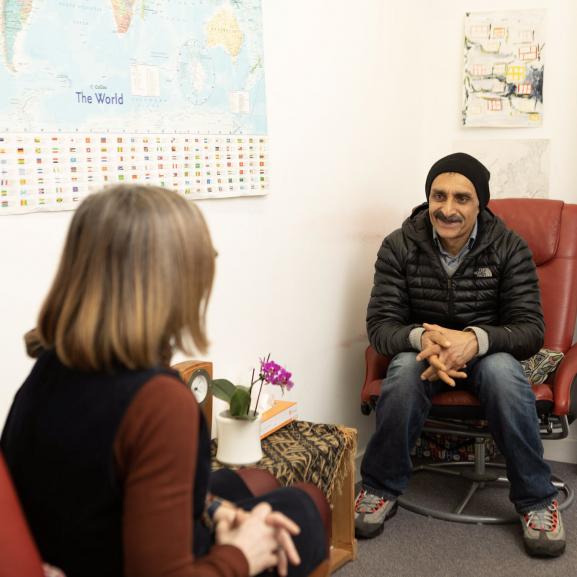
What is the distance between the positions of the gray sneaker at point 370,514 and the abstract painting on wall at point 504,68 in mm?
1613

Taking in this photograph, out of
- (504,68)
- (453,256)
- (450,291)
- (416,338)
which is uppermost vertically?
(504,68)

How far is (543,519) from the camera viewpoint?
2559mm

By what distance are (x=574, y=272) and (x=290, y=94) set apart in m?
1.20

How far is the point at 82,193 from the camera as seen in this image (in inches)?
Result: 78.5

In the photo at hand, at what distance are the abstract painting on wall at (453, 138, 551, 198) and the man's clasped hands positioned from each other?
0.96 m

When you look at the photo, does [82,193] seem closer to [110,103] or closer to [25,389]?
[110,103]

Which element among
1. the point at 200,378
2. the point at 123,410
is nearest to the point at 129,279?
the point at 123,410

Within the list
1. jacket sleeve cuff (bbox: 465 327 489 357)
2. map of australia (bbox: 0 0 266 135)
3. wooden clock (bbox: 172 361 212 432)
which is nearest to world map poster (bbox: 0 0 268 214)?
map of australia (bbox: 0 0 266 135)

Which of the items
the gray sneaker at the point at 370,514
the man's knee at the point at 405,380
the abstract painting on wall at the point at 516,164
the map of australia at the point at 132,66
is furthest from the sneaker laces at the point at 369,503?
the abstract painting on wall at the point at 516,164

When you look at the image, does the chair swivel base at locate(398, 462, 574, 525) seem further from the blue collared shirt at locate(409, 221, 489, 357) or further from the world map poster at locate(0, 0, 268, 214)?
the world map poster at locate(0, 0, 268, 214)

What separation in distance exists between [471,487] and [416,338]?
25.5 inches

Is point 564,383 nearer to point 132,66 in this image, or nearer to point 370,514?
point 370,514

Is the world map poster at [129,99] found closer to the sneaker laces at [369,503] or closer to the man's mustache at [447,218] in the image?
the man's mustache at [447,218]

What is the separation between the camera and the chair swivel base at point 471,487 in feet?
9.09
